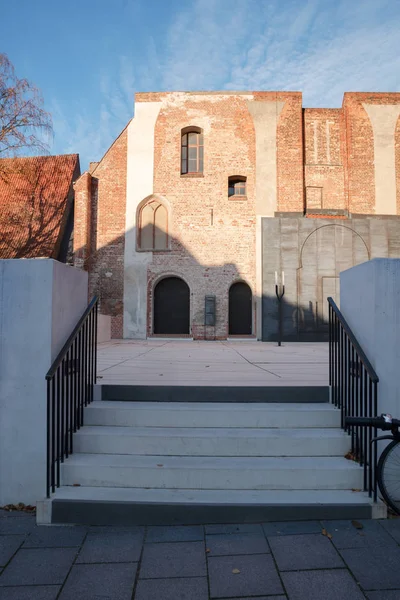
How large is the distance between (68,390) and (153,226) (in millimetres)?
13570

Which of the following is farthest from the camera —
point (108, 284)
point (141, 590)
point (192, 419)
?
point (108, 284)

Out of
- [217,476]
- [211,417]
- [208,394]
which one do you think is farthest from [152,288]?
[217,476]

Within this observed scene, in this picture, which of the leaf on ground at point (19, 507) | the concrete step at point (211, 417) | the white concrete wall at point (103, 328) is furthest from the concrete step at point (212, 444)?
the white concrete wall at point (103, 328)

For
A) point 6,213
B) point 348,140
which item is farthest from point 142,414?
point 6,213

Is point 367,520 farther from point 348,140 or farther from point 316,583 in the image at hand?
point 348,140

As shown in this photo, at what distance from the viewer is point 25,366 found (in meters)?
2.94

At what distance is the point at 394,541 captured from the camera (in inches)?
91.0

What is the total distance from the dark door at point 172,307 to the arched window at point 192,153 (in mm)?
4765

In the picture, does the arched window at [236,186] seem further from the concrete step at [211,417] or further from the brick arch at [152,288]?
the concrete step at [211,417]

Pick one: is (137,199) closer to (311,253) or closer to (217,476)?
(311,253)

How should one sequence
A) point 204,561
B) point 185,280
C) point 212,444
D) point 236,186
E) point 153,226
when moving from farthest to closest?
point 236,186 < point 153,226 < point 185,280 < point 212,444 < point 204,561

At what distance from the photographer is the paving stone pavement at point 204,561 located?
189cm

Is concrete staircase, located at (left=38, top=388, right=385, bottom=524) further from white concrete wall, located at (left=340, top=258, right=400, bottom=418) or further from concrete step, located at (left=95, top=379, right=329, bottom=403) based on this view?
white concrete wall, located at (left=340, top=258, right=400, bottom=418)

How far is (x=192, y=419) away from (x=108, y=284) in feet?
43.7
